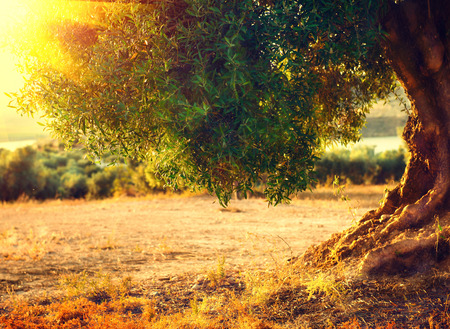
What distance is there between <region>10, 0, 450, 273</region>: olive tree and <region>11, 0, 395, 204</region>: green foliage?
0.07 feet

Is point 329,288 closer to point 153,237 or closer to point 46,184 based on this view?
point 153,237

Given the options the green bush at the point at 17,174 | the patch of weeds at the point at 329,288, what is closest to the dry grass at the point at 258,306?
the patch of weeds at the point at 329,288

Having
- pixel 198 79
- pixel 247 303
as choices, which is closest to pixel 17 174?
pixel 247 303

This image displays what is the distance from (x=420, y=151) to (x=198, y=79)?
5.82 metres

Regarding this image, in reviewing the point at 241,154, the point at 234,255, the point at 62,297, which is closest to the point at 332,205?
the point at 234,255

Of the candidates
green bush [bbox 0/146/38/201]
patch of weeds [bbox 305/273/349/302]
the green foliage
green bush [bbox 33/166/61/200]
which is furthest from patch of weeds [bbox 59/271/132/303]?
green bush [bbox 33/166/61/200]

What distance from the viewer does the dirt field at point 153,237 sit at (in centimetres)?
1161

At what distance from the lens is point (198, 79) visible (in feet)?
18.4

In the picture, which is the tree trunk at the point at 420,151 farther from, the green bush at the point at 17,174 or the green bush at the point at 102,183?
the green bush at the point at 102,183

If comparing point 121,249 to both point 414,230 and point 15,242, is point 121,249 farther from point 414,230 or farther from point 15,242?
point 414,230

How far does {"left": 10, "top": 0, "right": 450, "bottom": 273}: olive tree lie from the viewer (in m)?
5.86

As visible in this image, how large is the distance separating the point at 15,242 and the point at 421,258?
1358cm

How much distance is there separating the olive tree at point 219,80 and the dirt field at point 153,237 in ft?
8.83

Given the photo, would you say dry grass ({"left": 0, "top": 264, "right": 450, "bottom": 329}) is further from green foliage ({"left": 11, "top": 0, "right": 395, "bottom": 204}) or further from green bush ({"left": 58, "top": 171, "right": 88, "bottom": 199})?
green bush ({"left": 58, "top": 171, "right": 88, "bottom": 199})
